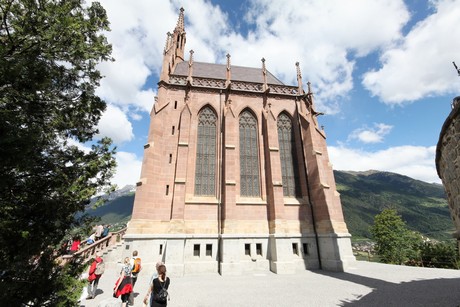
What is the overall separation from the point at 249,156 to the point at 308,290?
29.8ft

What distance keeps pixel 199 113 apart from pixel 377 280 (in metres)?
14.4

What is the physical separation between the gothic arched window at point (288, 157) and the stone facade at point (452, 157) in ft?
33.8

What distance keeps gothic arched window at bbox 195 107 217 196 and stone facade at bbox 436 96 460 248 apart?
11.4 meters

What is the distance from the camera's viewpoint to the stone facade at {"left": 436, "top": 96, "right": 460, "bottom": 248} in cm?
451

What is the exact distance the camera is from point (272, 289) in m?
8.76

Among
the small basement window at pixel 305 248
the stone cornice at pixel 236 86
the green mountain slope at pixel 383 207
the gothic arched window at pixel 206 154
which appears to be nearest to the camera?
the small basement window at pixel 305 248

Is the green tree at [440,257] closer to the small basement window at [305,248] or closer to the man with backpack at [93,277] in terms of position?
the small basement window at [305,248]

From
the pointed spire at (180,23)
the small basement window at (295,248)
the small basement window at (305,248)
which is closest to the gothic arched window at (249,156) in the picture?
the small basement window at (295,248)

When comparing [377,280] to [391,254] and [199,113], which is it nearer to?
[199,113]

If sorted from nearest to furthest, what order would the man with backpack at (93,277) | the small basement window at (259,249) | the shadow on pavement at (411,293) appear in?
1. the shadow on pavement at (411,293)
2. the man with backpack at (93,277)
3. the small basement window at (259,249)

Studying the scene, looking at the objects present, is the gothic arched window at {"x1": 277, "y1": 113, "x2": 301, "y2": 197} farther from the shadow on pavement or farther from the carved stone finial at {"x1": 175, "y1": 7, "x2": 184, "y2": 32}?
the carved stone finial at {"x1": 175, "y1": 7, "x2": 184, "y2": 32}

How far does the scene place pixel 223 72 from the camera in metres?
21.7

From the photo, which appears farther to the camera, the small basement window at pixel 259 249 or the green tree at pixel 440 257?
the green tree at pixel 440 257

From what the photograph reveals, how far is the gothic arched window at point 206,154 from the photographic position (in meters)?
14.5
